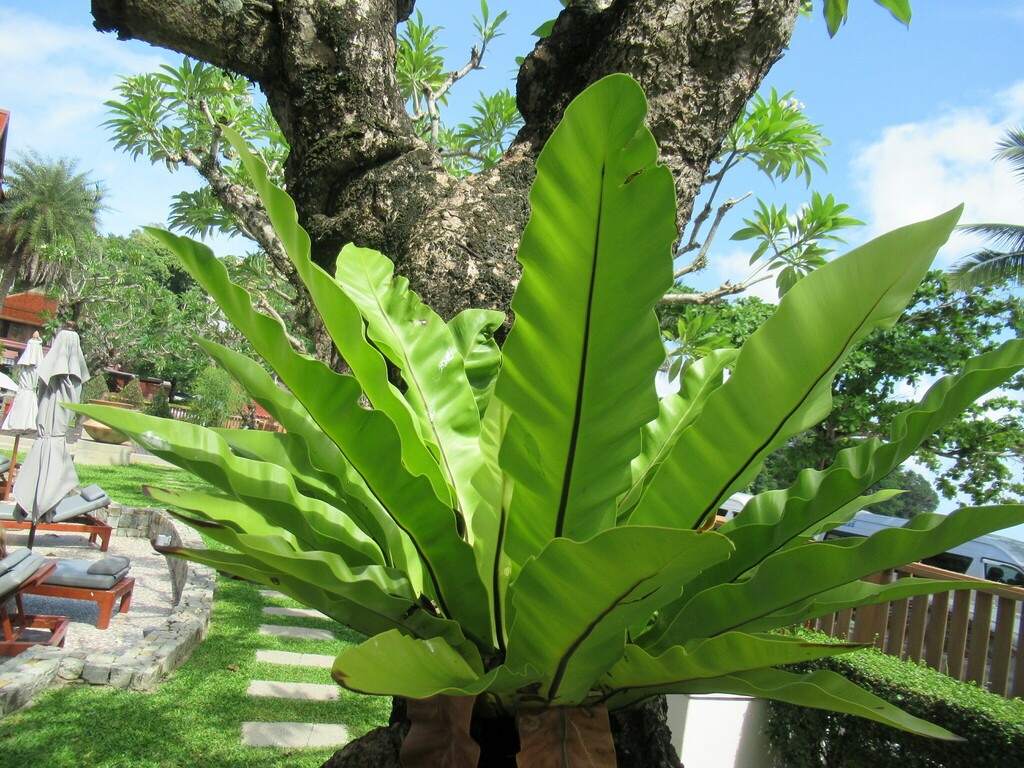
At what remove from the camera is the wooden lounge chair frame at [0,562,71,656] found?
4469mm

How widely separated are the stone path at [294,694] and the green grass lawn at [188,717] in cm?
7

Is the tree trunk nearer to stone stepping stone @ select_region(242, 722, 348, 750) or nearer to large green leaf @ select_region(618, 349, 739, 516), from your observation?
large green leaf @ select_region(618, 349, 739, 516)

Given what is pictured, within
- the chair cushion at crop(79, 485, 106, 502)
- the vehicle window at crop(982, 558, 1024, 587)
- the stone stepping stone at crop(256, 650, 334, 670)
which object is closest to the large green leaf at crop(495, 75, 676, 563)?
the stone stepping stone at crop(256, 650, 334, 670)

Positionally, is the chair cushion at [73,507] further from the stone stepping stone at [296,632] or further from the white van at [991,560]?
the white van at [991,560]

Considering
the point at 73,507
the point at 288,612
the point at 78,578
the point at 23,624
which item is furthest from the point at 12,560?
the point at 73,507

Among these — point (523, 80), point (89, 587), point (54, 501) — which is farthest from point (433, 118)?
point (54, 501)

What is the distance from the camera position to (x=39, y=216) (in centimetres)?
3516

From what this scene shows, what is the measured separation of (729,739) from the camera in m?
3.93

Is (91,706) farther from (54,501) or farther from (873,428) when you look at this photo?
(873,428)

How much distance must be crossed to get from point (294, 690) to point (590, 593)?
482 centimetres

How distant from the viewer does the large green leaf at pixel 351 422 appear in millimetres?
745

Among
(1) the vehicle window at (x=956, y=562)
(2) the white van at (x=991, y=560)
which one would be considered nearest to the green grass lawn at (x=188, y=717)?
(2) the white van at (x=991, y=560)

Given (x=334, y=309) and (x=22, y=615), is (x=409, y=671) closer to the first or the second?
(x=334, y=309)

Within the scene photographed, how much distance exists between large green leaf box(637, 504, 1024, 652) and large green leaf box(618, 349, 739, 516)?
0.98ft
